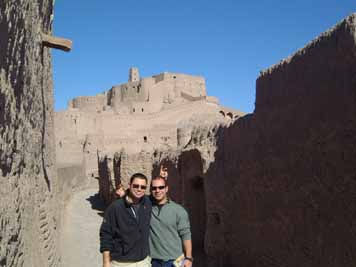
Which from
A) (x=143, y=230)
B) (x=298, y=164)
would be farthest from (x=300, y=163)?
(x=143, y=230)

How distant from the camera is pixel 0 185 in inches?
120

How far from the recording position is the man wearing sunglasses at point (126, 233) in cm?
367

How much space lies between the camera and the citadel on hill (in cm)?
3338

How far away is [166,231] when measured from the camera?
13.0ft

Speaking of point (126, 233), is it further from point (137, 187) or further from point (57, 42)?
point (57, 42)

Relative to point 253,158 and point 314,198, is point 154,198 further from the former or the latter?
point 253,158

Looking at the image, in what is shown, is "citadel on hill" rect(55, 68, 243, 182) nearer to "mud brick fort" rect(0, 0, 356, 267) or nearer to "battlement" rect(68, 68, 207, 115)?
"battlement" rect(68, 68, 207, 115)

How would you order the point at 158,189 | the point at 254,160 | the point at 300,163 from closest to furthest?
1. the point at 158,189
2. the point at 300,163
3. the point at 254,160

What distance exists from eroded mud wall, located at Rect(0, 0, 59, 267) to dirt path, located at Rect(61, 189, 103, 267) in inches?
185

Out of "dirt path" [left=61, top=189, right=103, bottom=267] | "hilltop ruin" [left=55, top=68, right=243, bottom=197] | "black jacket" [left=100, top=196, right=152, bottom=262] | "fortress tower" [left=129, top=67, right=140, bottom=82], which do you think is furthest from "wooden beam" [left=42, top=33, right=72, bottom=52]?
"fortress tower" [left=129, top=67, right=140, bottom=82]

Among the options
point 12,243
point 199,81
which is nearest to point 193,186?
point 12,243

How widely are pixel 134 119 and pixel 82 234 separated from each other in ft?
82.9

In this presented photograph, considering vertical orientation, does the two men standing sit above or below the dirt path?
above

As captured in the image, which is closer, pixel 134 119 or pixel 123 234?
pixel 123 234
